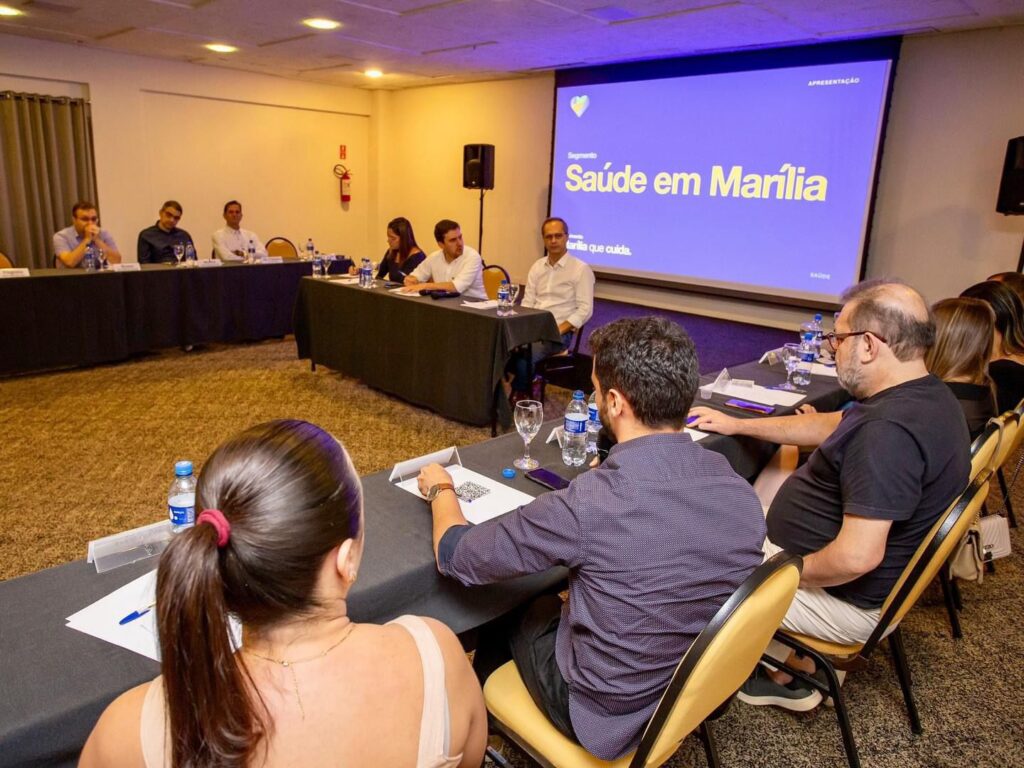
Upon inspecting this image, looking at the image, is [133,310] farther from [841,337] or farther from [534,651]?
[841,337]

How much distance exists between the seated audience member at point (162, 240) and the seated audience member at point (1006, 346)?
6.13 meters

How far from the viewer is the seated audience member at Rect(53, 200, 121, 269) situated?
566 cm

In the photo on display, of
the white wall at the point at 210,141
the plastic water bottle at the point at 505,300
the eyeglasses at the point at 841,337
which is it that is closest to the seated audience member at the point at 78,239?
the white wall at the point at 210,141

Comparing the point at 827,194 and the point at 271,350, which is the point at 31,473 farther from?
the point at 827,194

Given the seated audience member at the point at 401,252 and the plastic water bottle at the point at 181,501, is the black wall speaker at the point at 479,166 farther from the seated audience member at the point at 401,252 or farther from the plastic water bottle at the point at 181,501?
the plastic water bottle at the point at 181,501

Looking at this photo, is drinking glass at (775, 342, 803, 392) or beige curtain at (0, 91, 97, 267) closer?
drinking glass at (775, 342, 803, 392)

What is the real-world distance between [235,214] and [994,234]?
22.5 ft

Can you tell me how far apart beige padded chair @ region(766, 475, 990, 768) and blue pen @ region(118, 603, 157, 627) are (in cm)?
146

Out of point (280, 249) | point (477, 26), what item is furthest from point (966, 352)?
point (280, 249)

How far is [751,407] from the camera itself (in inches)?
103

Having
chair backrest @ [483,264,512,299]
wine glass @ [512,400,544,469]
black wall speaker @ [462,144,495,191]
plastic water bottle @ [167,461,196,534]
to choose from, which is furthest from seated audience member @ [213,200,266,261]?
plastic water bottle @ [167,461,196,534]

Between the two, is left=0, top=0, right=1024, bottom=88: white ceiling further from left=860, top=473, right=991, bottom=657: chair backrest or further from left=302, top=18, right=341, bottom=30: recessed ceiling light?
left=860, top=473, right=991, bottom=657: chair backrest

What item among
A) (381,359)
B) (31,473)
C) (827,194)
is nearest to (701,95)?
(827,194)

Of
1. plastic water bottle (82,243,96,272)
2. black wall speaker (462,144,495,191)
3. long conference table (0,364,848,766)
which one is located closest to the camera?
long conference table (0,364,848,766)
